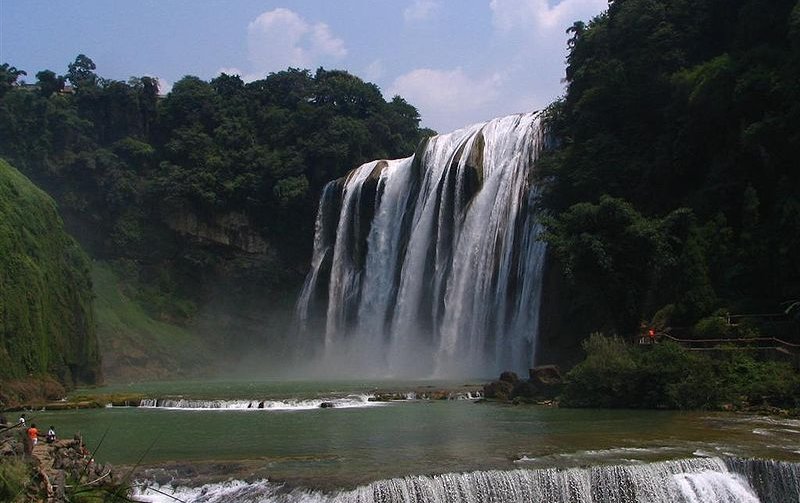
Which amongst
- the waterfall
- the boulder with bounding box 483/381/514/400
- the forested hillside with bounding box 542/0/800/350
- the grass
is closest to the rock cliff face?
the grass

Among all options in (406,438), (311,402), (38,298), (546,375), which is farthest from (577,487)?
(38,298)

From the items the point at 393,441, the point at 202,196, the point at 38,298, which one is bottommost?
the point at 393,441

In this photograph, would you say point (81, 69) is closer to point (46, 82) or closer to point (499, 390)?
point (46, 82)

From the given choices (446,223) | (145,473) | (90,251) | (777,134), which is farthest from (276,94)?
(145,473)

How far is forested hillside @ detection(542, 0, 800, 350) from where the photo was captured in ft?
95.3

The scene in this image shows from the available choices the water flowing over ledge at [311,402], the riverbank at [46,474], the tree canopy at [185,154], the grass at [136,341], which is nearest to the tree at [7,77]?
the tree canopy at [185,154]

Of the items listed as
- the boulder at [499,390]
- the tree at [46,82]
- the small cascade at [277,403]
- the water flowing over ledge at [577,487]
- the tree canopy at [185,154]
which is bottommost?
the water flowing over ledge at [577,487]

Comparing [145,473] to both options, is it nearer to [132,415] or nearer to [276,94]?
[132,415]

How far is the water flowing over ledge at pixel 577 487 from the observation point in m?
15.1

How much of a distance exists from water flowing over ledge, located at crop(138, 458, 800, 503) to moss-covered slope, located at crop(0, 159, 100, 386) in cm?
2258

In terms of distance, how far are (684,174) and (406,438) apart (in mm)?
19863

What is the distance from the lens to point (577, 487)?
611 inches

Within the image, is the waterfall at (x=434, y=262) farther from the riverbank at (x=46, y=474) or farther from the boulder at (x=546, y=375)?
the riverbank at (x=46, y=474)

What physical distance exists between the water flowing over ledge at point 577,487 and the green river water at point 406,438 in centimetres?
44
